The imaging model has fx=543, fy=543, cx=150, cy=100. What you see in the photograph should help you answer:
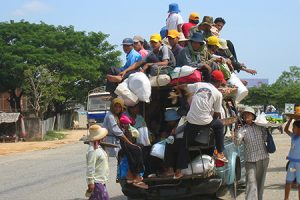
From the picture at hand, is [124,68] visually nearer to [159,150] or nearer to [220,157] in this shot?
[159,150]

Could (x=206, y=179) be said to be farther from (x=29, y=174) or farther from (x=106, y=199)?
(x=29, y=174)

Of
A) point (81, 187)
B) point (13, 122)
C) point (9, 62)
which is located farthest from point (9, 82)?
point (81, 187)

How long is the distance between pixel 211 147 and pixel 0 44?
37486mm

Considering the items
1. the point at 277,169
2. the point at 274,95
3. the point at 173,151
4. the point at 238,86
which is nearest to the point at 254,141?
the point at 173,151

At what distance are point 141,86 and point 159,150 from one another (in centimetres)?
114

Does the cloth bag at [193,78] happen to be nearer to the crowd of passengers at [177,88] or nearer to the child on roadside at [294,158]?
the crowd of passengers at [177,88]

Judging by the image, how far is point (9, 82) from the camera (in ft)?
146

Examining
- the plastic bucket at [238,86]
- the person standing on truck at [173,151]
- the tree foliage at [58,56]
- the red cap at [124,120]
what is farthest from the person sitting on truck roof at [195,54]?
the tree foliage at [58,56]

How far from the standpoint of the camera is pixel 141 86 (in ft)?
30.6

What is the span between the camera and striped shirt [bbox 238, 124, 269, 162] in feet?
28.3

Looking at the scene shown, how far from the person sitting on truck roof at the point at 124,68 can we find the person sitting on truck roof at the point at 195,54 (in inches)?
37.7

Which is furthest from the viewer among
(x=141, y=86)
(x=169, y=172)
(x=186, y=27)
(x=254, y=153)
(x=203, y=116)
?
(x=186, y=27)

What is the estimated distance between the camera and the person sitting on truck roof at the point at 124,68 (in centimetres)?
998

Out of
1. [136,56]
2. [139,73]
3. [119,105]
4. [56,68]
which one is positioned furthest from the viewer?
[56,68]
